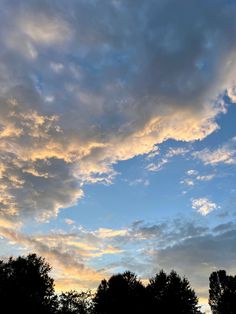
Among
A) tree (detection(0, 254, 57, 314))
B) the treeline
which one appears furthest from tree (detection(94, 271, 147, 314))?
tree (detection(0, 254, 57, 314))

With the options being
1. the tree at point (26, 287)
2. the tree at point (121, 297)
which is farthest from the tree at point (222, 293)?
the tree at point (26, 287)

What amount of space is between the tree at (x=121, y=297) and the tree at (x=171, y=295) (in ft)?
9.84

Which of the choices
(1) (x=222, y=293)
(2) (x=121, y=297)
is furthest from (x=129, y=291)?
(1) (x=222, y=293)

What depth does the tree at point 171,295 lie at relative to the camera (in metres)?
91.1

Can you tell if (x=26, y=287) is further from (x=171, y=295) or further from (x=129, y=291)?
(x=171, y=295)

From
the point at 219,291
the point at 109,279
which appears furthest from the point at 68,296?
the point at 219,291

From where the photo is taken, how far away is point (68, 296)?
12406 cm

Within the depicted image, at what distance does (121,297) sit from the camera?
299 feet

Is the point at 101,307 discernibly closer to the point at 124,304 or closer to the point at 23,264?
the point at 124,304

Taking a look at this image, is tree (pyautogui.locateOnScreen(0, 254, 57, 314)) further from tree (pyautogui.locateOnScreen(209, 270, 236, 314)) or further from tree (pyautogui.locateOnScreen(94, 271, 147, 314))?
tree (pyautogui.locateOnScreen(209, 270, 236, 314))

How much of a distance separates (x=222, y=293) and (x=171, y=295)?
14589 mm

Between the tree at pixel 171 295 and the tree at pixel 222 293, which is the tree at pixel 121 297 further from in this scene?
the tree at pixel 222 293

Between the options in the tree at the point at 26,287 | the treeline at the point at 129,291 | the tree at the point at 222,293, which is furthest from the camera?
the tree at the point at 222,293

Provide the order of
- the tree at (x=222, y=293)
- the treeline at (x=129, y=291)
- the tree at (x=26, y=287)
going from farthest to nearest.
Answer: the tree at (x=222, y=293)
the treeline at (x=129, y=291)
the tree at (x=26, y=287)
